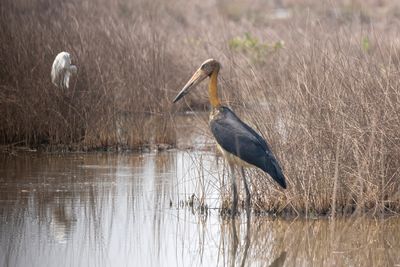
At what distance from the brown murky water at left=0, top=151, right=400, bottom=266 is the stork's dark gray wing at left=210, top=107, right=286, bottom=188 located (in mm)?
340

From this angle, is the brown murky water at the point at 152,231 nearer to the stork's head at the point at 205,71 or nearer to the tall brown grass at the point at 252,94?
the tall brown grass at the point at 252,94

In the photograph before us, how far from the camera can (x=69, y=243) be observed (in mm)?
8625

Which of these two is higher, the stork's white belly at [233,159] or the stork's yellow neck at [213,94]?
the stork's yellow neck at [213,94]

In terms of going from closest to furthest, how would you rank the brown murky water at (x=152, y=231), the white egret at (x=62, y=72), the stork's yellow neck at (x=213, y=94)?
1. the brown murky water at (x=152, y=231)
2. the stork's yellow neck at (x=213, y=94)
3. the white egret at (x=62, y=72)

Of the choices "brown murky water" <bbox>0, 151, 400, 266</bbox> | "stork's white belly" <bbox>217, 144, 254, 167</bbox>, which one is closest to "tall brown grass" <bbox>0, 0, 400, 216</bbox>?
"stork's white belly" <bbox>217, 144, 254, 167</bbox>

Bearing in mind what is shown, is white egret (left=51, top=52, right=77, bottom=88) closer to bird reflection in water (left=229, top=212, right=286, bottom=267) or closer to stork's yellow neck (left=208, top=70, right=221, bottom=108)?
stork's yellow neck (left=208, top=70, right=221, bottom=108)

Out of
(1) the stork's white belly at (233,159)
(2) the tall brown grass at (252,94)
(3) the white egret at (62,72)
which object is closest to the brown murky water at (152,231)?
(1) the stork's white belly at (233,159)

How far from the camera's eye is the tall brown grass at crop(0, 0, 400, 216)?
9633 millimetres

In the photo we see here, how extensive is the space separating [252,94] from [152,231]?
5.98 feet

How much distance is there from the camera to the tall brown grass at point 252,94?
31.6ft

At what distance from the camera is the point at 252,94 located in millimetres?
10266

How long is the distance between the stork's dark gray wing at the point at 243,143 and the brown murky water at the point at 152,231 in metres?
0.34

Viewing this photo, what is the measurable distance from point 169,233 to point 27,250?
1359 millimetres

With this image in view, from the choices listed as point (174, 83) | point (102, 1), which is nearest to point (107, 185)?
point (174, 83)
